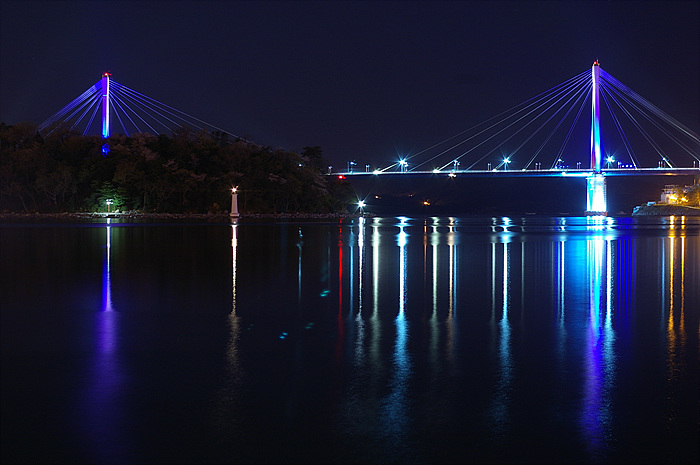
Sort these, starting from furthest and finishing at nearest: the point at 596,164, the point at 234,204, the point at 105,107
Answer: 1. the point at 596,164
2. the point at 105,107
3. the point at 234,204

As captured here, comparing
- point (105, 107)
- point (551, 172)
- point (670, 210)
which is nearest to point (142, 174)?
point (105, 107)

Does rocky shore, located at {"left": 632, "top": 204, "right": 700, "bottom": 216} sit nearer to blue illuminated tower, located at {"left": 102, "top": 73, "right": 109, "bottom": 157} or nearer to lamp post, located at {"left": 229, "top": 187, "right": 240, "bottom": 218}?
lamp post, located at {"left": 229, "top": 187, "right": 240, "bottom": 218}

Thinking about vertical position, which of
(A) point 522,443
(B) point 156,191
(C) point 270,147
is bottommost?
(A) point 522,443

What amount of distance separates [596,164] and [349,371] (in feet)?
269

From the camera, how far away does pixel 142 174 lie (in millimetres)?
74750

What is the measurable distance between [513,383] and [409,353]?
1.25m

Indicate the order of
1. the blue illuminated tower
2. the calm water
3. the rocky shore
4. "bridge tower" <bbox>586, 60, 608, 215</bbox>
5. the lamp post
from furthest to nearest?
1. the rocky shore
2. "bridge tower" <bbox>586, 60, 608, 215</bbox>
3. the blue illuminated tower
4. the lamp post
5. the calm water

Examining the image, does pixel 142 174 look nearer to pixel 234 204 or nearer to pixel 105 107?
pixel 105 107

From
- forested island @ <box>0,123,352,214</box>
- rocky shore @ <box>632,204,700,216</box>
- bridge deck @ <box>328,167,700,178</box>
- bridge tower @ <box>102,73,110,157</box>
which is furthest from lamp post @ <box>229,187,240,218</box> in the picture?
rocky shore @ <box>632,204,700,216</box>

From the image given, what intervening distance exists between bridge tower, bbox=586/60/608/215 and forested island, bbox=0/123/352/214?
3323 cm

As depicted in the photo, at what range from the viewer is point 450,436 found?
13.3 feet

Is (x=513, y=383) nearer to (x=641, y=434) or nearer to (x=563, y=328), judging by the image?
(x=641, y=434)

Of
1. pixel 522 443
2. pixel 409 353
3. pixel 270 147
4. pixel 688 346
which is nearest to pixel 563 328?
pixel 688 346

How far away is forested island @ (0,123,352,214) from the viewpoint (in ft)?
246
